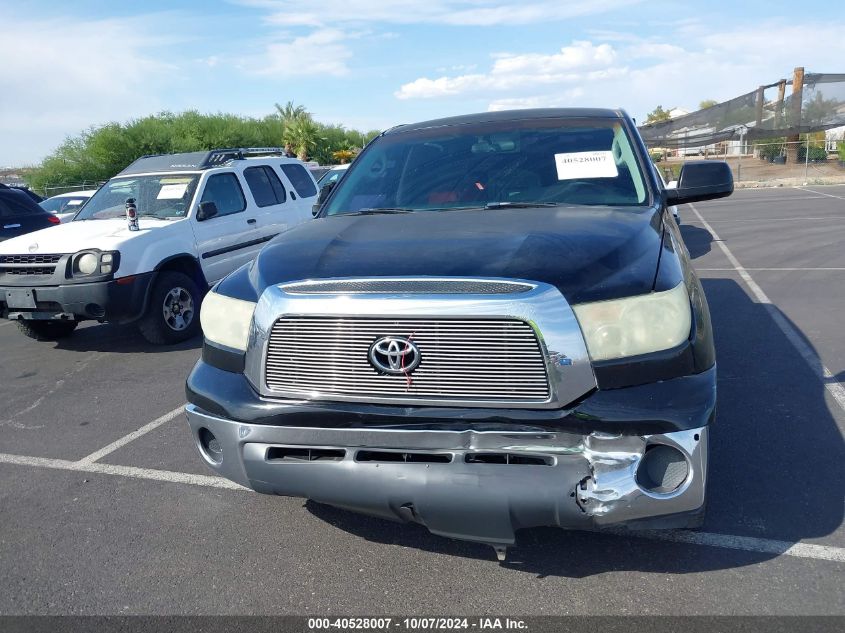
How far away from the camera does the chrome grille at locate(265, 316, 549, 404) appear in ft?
7.84

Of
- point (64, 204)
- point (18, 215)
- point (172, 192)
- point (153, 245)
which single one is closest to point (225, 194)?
point (172, 192)

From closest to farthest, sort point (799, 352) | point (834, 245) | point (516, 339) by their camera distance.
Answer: point (516, 339), point (799, 352), point (834, 245)

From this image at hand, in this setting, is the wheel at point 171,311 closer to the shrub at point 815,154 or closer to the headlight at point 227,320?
the headlight at point 227,320

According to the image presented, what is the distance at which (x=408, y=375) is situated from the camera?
97.8 inches

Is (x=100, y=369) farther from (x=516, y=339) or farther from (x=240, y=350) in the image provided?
(x=516, y=339)

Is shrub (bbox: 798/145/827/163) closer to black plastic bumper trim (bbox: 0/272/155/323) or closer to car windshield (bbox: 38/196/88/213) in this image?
car windshield (bbox: 38/196/88/213)

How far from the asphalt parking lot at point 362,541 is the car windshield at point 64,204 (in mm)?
12064

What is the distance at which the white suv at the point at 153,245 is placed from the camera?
6.41m

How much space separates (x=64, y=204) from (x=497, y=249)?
16.4 metres

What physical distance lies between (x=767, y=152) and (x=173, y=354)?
31257mm

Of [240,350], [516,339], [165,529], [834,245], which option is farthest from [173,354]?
[834,245]

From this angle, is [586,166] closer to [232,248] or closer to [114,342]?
[232,248]

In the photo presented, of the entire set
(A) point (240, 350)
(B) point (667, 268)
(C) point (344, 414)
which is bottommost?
(C) point (344, 414)

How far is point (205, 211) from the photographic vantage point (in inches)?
288
